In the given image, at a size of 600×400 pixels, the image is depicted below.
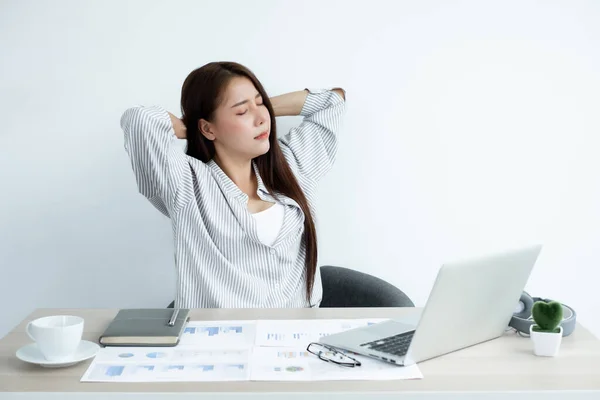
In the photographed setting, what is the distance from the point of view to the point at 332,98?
8.29 feet

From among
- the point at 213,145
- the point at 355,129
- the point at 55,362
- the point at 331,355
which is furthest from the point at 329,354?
the point at 355,129

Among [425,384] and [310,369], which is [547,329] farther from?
[310,369]

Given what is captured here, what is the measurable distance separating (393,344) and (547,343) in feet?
1.01

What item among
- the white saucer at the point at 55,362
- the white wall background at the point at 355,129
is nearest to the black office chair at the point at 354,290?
the white wall background at the point at 355,129

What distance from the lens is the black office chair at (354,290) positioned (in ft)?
7.44

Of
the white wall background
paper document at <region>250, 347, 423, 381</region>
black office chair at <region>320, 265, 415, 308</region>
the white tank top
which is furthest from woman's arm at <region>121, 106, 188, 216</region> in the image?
paper document at <region>250, 347, 423, 381</region>

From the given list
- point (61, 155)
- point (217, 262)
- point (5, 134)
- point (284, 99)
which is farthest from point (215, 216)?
point (5, 134)

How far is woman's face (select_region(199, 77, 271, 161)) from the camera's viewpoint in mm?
2270

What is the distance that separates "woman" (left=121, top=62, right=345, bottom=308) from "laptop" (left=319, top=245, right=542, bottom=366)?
63 cm

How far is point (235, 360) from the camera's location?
1478 mm

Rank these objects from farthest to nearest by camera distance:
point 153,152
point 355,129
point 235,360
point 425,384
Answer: point 355,129 → point 153,152 → point 235,360 → point 425,384

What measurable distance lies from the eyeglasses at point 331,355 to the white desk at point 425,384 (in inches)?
3.5

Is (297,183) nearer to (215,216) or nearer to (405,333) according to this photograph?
(215,216)

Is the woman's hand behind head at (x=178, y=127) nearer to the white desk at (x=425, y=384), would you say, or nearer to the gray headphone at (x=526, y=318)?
the white desk at (x=425, y=384)
